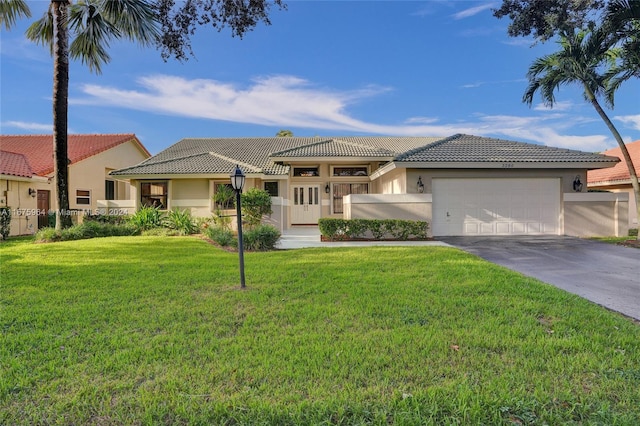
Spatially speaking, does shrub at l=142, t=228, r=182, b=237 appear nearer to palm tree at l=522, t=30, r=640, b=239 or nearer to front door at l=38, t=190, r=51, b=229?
front door at l=38, t=190, r=51, b=229

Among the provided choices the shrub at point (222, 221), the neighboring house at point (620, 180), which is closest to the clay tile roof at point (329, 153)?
the shrub at point (222, 221)

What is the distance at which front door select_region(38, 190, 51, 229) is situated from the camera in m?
18.3

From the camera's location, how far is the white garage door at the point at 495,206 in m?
13.9

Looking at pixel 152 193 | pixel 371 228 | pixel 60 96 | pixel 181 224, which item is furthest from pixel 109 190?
pixel 371 228

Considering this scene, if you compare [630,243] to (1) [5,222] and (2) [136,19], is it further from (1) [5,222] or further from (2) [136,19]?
(1) [5,222]

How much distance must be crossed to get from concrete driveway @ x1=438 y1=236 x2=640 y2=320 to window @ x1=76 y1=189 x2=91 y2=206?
21333 mm

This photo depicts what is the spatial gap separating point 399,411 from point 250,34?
31.1 feet

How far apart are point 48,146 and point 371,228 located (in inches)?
935

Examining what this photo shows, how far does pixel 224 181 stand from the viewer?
1750 centimetres

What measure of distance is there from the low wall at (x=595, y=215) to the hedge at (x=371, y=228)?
6348 mm

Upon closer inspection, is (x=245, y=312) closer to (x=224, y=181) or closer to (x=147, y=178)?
(x=224, y=181)

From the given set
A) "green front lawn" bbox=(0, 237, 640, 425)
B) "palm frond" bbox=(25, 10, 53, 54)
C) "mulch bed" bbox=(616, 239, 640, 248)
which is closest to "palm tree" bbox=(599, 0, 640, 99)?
"mulch bed" bbox=(616, 239, 640, 248)

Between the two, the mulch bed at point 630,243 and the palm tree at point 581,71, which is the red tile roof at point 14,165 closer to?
the palm tree at point 581,71

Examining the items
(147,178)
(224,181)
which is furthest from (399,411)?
(147,178)
